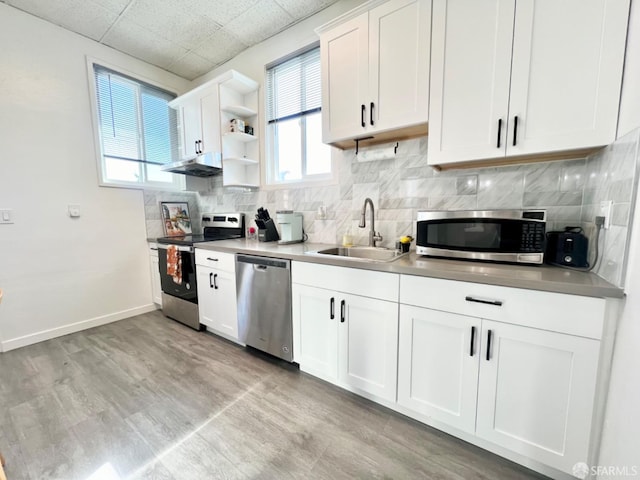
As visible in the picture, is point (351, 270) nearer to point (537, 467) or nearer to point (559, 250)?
point (559, 250)

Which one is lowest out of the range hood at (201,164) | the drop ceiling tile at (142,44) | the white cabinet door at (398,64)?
the range hood at (201,164)

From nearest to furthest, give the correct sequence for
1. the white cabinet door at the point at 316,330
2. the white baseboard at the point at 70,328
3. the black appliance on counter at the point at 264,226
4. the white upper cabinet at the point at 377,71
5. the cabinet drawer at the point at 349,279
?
the cabinet drawer at the point at 349,279 < the white upper cabinet at the point at 377,71 < the white cabinet door at the point at 316,330 < the white baseboard at the point at 70,328 < the black appliance on counter at the point at 264,226

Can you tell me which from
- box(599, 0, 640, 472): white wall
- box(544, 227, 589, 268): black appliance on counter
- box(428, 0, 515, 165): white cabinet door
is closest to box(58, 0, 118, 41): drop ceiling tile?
box(428, 0, 515, 165): white cabinet door

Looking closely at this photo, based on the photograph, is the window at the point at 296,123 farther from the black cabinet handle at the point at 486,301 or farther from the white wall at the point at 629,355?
the white wall at the point at 629,355

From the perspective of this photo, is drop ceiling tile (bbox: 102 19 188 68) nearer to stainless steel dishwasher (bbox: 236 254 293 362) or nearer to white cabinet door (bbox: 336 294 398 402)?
stainless steel dishwasher (bbox: 236 254 293 362)

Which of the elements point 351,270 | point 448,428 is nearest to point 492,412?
point 448,428

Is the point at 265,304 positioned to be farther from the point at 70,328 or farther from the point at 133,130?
the point at 133,130

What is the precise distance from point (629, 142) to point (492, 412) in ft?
4.07

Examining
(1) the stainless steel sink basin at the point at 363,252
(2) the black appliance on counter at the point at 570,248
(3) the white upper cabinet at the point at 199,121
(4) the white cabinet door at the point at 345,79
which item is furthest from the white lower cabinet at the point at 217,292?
(2) the black appliance on counter at the point at 570,248

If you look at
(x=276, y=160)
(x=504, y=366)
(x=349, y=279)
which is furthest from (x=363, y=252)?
(x=276, y=160)

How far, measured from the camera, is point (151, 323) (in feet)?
9.25

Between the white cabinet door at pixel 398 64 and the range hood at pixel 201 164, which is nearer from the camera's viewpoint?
the white cabinet door at pixel 398 64

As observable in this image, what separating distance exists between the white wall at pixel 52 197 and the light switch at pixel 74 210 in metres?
0.04

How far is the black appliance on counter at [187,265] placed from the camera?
256 centimetres
